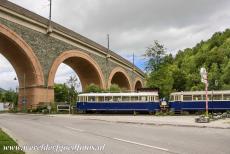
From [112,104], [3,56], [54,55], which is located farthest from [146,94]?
[3,56]

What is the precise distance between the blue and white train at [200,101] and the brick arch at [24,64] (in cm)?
1687

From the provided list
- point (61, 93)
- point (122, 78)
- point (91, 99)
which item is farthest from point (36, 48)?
point (122, 78)

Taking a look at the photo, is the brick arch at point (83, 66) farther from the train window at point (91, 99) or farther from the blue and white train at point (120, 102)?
the blue and white train at point (120, 102)

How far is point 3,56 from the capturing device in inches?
1709

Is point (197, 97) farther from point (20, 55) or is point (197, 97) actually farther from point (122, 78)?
point (122, 78)

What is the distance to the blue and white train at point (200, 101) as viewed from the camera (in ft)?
113

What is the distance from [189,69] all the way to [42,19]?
143 ft

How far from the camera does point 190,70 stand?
257 feet

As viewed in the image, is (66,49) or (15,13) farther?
(66,49)

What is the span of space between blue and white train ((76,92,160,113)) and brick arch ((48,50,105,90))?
9.19 meters

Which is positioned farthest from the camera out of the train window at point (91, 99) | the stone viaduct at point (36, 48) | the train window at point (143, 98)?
the train window at point (91, 99)

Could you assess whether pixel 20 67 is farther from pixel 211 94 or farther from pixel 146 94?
pixel 211 94

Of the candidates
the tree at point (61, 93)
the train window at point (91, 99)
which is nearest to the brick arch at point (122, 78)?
the tree at point (61, 93)

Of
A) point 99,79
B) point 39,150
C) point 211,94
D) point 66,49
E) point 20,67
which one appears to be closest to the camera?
point 39,150
